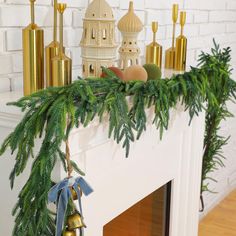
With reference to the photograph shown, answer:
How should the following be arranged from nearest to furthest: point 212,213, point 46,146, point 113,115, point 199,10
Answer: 1. point 46,146
2. point 113,115
3. point 199,10
4. point 212,213

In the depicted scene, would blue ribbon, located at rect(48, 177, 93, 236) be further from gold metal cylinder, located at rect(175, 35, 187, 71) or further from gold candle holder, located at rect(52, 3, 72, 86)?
gold metal cylinder, located at rect(175, 35, 187, 71)

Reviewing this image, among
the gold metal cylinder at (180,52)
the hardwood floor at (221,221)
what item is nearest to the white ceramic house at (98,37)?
the gold metal cylinder at (180,52)

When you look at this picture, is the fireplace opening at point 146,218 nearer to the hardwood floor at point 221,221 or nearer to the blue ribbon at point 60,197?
the blue ribbon at point 60,197

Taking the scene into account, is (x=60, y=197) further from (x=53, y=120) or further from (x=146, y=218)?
(x=146, y=218)

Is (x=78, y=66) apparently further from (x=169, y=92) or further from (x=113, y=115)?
(x=113, y=115)

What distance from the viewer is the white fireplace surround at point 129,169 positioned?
1160 mm

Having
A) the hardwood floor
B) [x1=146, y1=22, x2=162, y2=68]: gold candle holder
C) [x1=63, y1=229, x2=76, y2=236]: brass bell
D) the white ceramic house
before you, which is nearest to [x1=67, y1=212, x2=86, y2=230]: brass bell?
[x1=63, y1=229, x2=76, y2=236]: brass bell

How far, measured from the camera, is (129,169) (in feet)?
4.59

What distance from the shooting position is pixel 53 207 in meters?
1.11

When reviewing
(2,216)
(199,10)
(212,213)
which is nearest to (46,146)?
(2,216)

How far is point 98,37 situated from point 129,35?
0.68 feet

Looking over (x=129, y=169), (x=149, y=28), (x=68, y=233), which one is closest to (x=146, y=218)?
(x=129, y=169)

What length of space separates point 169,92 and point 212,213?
1865 mm

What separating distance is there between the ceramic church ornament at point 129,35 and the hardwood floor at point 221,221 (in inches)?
61.0
